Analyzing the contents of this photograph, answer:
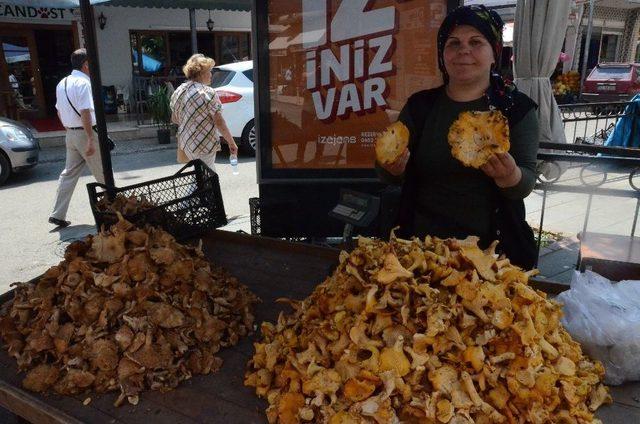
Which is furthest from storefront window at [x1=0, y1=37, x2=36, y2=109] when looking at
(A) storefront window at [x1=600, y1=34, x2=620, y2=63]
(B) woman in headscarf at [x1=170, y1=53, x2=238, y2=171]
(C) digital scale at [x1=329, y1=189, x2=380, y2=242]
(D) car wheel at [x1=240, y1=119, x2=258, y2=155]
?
(A) storefront window at [x1=600, y1=34, x2=620, y2=63]

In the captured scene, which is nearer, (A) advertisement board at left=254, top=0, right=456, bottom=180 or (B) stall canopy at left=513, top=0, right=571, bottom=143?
(B) stall canopy at left=513, top=0, right=571, bottom=143

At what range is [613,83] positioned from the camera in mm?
18422

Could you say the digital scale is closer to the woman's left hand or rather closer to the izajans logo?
the woman's left hand

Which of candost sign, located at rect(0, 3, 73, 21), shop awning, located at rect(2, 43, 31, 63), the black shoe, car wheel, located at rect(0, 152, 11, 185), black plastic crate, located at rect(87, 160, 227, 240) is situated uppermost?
candost sign, located at rect(0, 3, 73, 21)

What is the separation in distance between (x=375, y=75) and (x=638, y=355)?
275cm

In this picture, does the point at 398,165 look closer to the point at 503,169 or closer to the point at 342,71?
the point at 503,169

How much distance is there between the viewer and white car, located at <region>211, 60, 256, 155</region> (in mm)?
10188

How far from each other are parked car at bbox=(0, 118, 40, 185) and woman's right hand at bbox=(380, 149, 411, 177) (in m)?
8.02

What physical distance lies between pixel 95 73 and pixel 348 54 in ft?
5.94

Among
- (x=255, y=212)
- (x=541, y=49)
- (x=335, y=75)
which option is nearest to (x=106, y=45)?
(x=255, y=212)

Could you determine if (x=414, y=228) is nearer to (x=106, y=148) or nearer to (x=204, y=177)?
(x=204, y=177)

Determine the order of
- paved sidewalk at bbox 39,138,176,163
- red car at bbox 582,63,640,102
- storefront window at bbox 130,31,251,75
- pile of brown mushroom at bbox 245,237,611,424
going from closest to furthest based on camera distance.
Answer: pile of brown mushroom at bbox 245,237,611,424
paved sidewalk at bbox 39,138,176,163
storefront window at bbox 130,31,251,75
red car at bbox 582,63,640,102

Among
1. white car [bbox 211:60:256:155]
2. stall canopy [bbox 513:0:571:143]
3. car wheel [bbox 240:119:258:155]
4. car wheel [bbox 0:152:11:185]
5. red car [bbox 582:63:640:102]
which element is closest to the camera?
stall canopy [bbox 513:0:571:143]

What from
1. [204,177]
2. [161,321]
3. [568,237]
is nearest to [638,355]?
[161,321]
